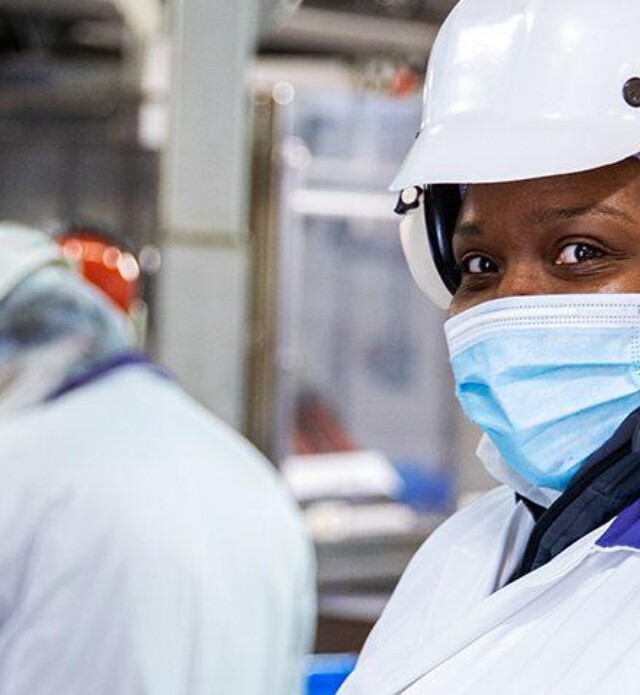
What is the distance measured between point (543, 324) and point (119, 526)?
1.13 metres

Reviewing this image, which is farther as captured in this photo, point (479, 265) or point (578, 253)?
point (479, 265)

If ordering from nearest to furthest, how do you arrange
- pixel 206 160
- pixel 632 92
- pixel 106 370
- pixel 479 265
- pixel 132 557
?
pixel 632 92 → pixel 479 265 → pixel 132 557 → pixel 106 370 → pixel 206 160

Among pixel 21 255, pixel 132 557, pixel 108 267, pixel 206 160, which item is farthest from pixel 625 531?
pixel 108 267

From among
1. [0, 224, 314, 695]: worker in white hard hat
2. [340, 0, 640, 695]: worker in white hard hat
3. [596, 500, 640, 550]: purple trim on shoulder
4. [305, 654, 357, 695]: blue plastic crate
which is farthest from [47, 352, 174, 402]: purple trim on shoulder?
[596, 500, 640, 550]: purple trim on shoulder

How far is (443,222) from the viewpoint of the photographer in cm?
132

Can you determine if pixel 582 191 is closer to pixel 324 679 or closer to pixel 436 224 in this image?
pixel 436 224

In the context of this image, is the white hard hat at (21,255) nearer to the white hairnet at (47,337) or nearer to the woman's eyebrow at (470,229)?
the white hairnet at (47,337)

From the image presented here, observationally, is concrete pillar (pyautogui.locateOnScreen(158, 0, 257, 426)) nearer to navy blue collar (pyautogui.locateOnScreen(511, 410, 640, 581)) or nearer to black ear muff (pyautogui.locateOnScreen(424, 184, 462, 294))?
black ear muff (pyautogui.locateOnScreen(424, 184, 462, 294))

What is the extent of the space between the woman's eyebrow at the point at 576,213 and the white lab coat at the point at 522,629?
27 cm

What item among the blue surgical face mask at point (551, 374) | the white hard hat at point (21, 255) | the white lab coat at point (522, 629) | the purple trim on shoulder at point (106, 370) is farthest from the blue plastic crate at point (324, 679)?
the blue surgical face mask at point (551, 374)

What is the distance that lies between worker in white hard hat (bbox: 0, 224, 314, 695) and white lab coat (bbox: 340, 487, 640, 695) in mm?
859

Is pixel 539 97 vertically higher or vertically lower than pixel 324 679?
higher

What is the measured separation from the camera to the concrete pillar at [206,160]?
2.58m

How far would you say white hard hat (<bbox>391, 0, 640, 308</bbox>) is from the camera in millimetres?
1087
